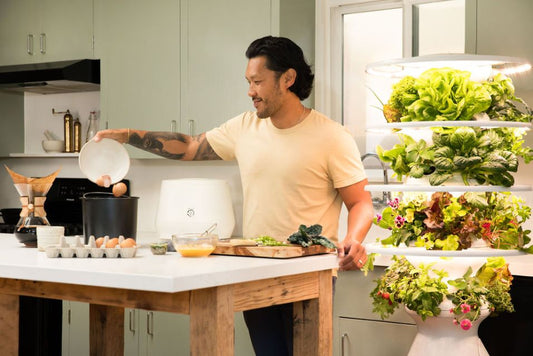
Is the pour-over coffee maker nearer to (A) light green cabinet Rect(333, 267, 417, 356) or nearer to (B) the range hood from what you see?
(A) light green cabinet Rect(333, 267, 417, 356)

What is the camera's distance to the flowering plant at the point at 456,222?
2.61 m

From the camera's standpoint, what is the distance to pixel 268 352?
2.86m

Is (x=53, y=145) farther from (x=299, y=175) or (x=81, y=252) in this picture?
(x=81, y=252)

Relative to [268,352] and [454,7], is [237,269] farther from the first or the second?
[454,7]

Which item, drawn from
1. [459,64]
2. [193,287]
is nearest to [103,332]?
[193,287]

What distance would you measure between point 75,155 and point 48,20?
2.86 ft

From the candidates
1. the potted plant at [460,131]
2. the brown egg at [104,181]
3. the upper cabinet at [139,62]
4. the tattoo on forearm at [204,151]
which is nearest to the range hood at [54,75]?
the upper cabinet at [139,62]

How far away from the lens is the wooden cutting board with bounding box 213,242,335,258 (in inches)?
93.6

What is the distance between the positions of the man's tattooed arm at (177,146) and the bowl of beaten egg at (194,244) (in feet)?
3.75

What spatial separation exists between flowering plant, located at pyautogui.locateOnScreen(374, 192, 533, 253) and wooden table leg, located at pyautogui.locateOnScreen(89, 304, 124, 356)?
1.12 meters

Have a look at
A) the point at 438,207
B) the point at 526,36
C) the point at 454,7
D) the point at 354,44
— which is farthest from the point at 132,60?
the point at 438,207

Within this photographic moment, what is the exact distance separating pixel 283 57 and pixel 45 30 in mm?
2396

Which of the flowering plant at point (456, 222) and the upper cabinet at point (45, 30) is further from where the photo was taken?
the upper cabinet at point (45, 30)

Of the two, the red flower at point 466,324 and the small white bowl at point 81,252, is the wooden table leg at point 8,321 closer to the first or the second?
the small white bowl at point 81,252
